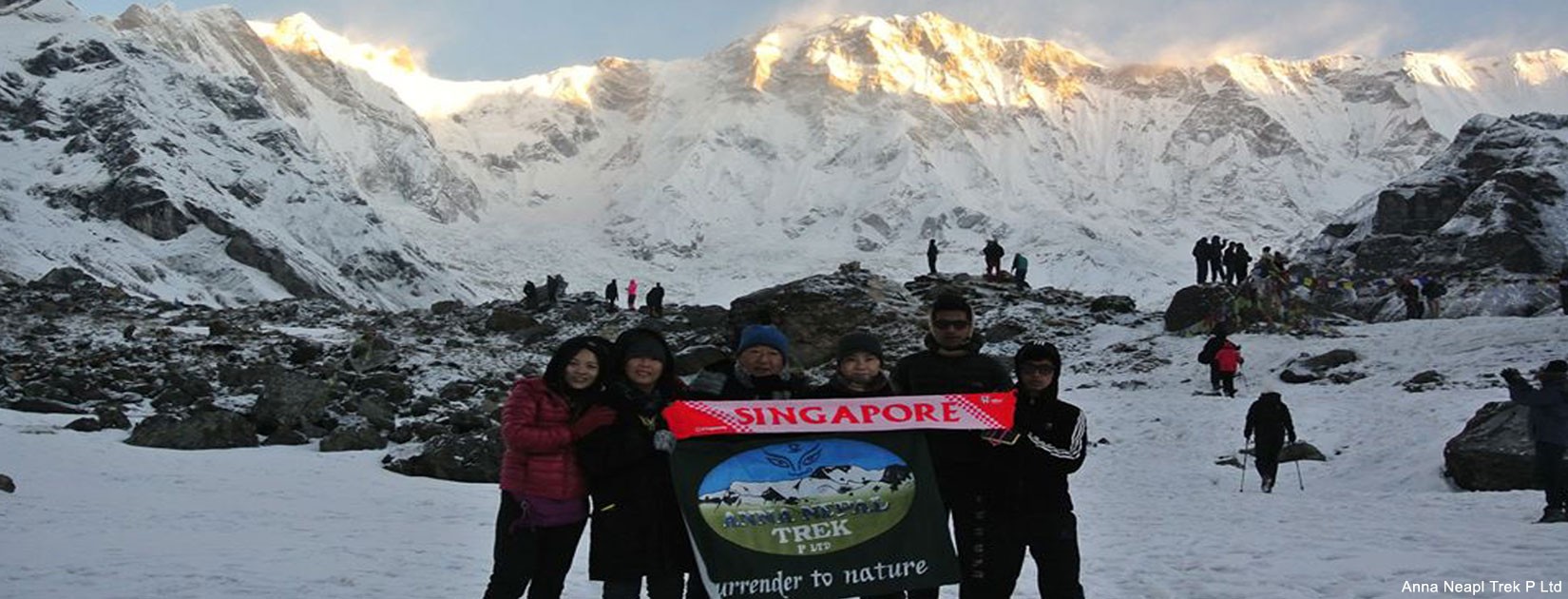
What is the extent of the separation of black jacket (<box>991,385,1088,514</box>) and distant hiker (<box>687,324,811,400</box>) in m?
1.18

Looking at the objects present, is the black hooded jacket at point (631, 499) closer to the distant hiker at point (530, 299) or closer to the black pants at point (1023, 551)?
the black pants at point (1023, 551)

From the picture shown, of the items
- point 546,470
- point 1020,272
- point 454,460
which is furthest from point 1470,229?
point 546,470

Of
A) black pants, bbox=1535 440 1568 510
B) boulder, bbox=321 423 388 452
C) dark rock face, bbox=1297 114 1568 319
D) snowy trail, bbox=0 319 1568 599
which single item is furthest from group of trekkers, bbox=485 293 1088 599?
dark rock face, bbox=1297 114 1568 319

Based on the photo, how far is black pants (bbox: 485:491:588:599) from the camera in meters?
5.76

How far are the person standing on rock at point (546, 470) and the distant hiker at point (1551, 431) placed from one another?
909cm

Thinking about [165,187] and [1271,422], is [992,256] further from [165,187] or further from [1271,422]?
[165,187]

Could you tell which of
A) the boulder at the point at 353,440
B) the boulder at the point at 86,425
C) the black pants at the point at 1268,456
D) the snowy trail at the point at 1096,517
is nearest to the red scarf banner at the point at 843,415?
the snowy trail at the point at 1096,517

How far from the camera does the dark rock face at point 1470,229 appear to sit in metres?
38.2

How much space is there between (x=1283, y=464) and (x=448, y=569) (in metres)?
13.1

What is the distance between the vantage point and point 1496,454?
13.1 m

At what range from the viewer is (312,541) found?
9156mm

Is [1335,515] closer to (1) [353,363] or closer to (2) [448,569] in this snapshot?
(2) [448,569]

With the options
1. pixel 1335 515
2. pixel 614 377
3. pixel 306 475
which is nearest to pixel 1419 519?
pixel 1335 515

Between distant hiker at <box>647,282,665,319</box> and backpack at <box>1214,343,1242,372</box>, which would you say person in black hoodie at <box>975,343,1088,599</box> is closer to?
backpack at <box>1214,343,1242,372</box>
